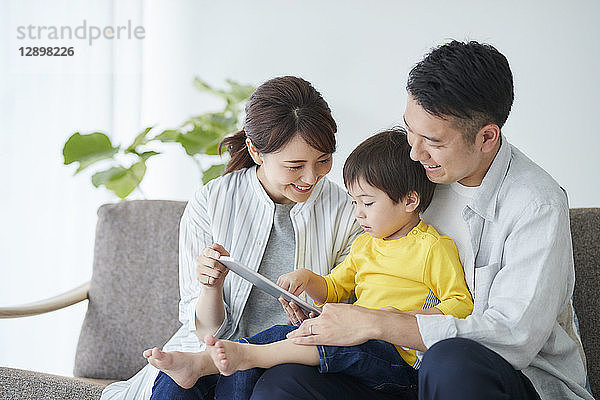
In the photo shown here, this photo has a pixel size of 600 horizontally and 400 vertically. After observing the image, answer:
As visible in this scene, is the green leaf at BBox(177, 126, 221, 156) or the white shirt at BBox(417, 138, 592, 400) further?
the green leaf at BBox(177, 126, 221, 156)

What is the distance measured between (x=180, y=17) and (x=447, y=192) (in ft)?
6.20

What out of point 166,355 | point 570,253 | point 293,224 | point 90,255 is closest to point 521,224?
point 570,253

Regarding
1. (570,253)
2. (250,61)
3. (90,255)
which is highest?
(250,61)

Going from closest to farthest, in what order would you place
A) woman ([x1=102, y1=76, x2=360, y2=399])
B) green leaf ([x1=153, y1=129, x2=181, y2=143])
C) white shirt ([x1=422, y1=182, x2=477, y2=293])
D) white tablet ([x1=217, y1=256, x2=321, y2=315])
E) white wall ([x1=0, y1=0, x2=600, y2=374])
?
white tablet ([x1=217, y1=256, x2=321, y2=315]) → white shirt ([x1=422, y1=182, x2=477, y2=293]) → woman ([x1=102, y1=76, x2=360, y2=399]) → green leaf ([x1=153, y1=129, x2=181, y2=143]) → white wall ([x1=0, y1=0, x2=600, y2=374])

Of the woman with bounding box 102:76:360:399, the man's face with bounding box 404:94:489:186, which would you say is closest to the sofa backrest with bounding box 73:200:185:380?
the woman with bounding box 102:76:360:399

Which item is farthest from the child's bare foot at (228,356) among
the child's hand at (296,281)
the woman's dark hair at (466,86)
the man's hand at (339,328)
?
the woman's dark hair at (466,86)

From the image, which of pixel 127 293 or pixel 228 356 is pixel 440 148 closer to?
pixel 228 356

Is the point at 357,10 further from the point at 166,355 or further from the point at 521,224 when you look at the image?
the point at 166,355

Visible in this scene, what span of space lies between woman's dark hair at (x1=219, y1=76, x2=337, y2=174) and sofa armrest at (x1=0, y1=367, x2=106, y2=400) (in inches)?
29.4

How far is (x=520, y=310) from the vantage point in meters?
1.32

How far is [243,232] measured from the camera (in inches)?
70.7

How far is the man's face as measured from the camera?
1413 mm

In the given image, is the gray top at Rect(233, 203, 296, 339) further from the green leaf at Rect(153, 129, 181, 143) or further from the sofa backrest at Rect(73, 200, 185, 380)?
the green leaf at Rect(153, 129, 181, 143)

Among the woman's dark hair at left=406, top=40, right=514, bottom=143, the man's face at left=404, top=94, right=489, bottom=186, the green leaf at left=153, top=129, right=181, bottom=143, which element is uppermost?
the woman's dark hair at left=406, top=40, right=514, bottom=143
